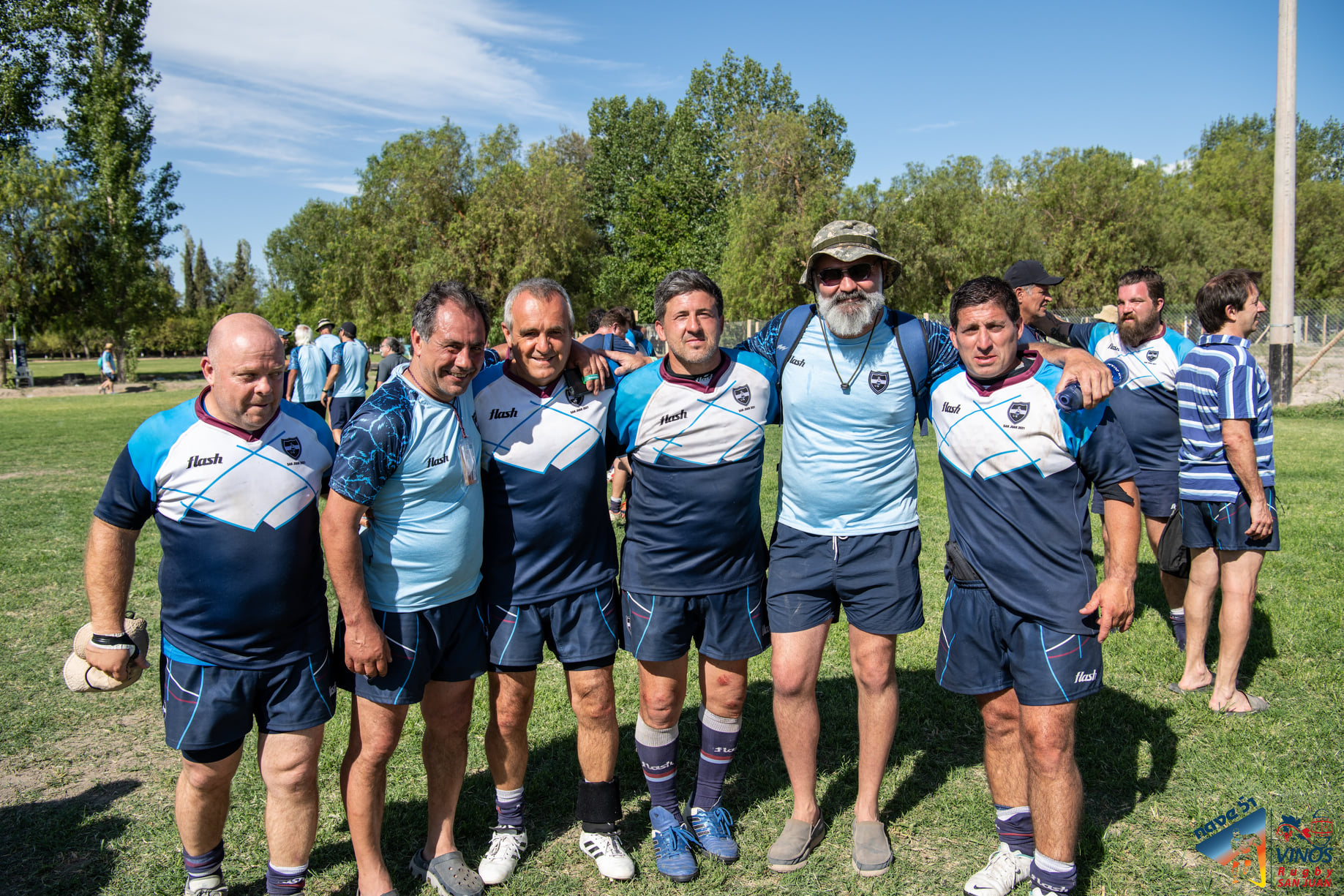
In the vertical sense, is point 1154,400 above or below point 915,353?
below

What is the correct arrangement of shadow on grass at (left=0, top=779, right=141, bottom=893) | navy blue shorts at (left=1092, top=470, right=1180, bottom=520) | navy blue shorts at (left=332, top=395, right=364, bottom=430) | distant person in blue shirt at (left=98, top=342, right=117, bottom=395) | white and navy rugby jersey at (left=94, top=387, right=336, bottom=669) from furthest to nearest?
1. distant person in blue shirt at (left=98, top=342, right=117, bottom=395)
2. navy blue shorts at (left=332, top=395, right=364, bottom=430)
3. navy blue shorts at (left=1092, top=470, right=1180, bottom=520)
4. shadow on grass at (left=0, top=779, right=141, bottom=893)
5. white and navy rugby jersey at (left=94, top=387, right=336, bottom=669)

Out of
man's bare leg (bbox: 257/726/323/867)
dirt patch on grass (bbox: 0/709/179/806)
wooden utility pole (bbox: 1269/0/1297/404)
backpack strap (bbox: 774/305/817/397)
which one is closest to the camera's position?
man's bare leg (bbox: 257/726/323/867)

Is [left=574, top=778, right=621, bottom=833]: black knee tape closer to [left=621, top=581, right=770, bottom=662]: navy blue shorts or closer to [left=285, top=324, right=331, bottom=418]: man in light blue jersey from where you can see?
[left=621, top=581, right=770, bottom=662]: navy blue shorts

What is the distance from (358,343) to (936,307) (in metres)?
30.7

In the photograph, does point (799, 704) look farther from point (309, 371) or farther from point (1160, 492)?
point (309, 371)

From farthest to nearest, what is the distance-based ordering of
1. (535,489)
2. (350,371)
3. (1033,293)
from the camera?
1. (350,371)
2. (1033,293)
3. (535,489)

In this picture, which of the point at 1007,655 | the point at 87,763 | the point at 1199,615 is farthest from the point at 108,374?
the point at 1007,655

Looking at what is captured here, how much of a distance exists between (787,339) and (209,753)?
2.70 metres

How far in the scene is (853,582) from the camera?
3.43 m

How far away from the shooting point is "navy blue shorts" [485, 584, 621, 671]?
331 centimetres

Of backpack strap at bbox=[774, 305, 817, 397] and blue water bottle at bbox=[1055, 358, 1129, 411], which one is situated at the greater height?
backpack strap at bbox=[774, 305, 817, 397]

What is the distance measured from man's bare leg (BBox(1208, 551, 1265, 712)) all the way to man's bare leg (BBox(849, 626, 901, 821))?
7.94 ft


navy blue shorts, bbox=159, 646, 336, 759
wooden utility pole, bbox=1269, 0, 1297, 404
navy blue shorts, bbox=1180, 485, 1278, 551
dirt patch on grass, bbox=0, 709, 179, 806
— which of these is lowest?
dirt patch on grass, bbox=0, 709, 179, 806
